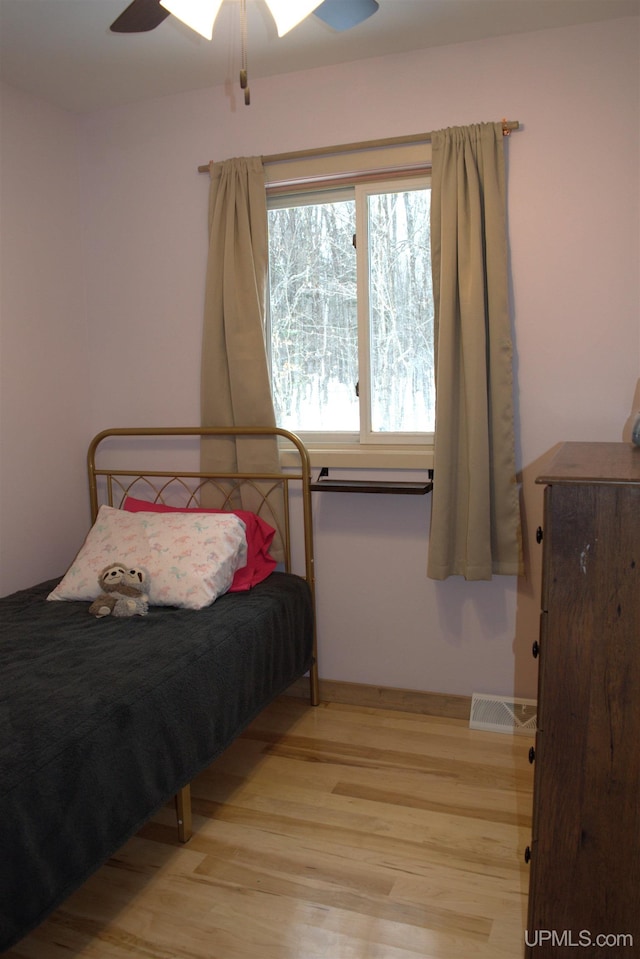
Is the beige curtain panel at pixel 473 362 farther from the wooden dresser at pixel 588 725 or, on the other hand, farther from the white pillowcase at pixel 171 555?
the wooden dresser at pixel 588 725

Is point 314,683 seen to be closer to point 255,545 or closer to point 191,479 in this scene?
point 255,545

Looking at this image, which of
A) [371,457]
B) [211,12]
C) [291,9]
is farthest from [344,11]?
[371,457]

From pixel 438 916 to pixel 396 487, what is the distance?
4.78 feet

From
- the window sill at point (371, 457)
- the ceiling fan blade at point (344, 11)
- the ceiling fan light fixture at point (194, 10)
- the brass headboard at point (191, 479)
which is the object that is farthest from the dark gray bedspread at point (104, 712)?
the ceiling fan blade at point (344, 11)

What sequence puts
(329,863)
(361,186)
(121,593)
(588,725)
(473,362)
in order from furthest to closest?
(361,186), (473,362), (121,593), (329,863), (588,725)

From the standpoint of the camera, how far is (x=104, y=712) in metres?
1.90

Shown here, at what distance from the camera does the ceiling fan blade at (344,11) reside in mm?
2008

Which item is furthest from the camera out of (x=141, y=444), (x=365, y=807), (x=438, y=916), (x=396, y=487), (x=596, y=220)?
(x=141, y=444)

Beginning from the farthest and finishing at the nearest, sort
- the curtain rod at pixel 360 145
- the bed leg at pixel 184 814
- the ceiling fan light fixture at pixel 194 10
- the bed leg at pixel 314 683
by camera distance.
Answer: the bed leg at pixel 314 683
the curtain rod at pixel 360 145
the bed leg at pixel 184 814
the ceiling fan light fixture at pixel 194 10

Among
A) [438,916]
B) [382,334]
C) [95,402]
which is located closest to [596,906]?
[438,916]

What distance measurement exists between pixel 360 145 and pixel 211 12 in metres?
1.16

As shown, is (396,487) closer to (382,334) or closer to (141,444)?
(382,334)

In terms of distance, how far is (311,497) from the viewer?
3.17m

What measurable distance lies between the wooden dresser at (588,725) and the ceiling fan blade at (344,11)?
138 centimetres
